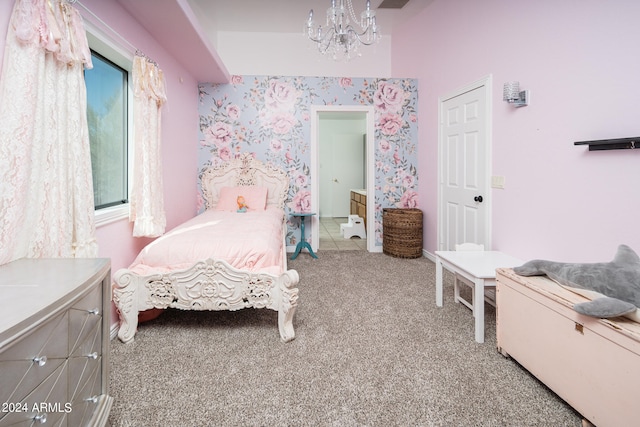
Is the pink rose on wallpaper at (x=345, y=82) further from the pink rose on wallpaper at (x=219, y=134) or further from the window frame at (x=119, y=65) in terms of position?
the window frame at (x=119, y=65)

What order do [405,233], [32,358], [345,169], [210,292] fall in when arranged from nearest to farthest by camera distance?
[32,358] → [210,292] → [405,233] → [345,169]

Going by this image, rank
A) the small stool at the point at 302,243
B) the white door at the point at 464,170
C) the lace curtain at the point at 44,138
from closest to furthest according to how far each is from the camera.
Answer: the lace curtain at the point at 44,138 < the white door at the point at 464,170 < the small stool at the point at 302,243

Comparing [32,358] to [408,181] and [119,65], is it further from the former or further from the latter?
[408,181]

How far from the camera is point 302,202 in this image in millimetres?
4719

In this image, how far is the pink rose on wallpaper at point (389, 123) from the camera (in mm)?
4645

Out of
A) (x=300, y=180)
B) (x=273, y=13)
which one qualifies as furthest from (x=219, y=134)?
(x=273, y=13)

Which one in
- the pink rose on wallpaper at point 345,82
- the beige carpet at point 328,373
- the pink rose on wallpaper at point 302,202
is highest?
the pink rose on wallpaper at point 345,82

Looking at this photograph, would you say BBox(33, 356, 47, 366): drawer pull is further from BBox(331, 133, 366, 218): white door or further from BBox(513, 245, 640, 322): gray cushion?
BBox(331, 133, 366, 218): white door

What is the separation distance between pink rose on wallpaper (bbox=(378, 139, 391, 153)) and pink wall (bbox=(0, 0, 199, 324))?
2454mm

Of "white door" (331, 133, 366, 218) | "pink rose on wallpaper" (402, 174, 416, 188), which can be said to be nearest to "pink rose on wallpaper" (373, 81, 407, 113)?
"pink rose on wallpaper" (402, 174, 416, 188)

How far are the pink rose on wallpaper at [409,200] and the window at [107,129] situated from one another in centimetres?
334

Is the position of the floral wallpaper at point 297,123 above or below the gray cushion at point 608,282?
above

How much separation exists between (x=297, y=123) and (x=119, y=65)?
231 cm

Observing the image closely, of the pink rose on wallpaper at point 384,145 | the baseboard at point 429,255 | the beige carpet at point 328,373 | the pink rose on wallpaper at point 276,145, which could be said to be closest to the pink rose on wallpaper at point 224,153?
the pink rose on wallpaper at point 276,145
